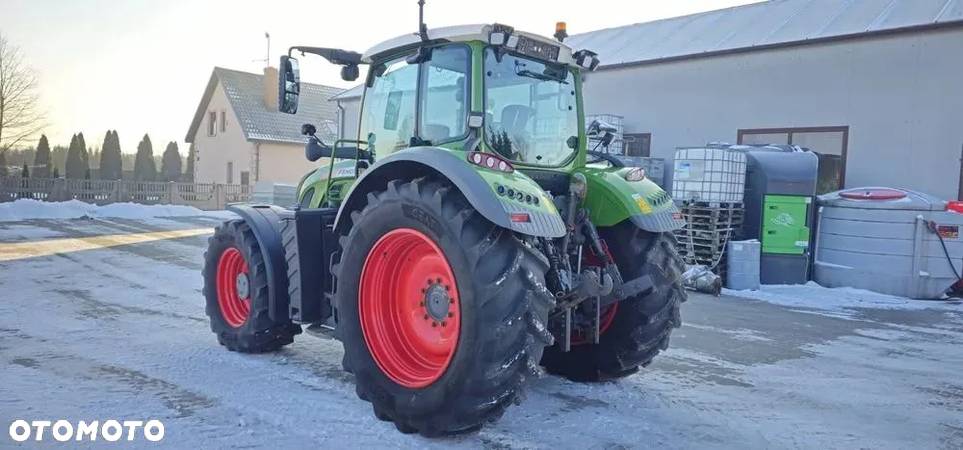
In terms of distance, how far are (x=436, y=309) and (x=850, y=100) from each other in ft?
39.0

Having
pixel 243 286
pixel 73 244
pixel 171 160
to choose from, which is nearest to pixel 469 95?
pixel 243 286

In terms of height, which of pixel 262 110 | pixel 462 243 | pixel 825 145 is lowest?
pixel 462 243

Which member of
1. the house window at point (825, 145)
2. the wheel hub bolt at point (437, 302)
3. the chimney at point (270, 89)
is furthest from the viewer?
the chimney at point (270, 89)

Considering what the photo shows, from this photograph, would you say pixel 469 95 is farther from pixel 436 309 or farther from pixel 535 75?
pixel 436 309

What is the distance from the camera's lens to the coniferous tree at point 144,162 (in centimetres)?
3772

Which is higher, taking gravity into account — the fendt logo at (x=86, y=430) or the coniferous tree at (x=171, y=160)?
the coniferous tree at (x=171, y=160)

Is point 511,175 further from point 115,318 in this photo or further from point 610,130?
point 115,318

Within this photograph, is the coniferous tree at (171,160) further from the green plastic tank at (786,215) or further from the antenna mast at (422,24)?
the antenna mast at (422,24)

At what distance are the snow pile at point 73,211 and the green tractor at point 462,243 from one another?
17.5 meters

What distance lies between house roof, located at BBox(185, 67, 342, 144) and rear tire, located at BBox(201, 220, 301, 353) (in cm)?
2483

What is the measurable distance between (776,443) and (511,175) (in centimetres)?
216

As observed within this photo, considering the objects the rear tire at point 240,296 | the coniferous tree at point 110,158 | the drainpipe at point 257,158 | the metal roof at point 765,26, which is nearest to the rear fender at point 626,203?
the rear tire at point 240,296

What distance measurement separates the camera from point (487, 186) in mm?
3748

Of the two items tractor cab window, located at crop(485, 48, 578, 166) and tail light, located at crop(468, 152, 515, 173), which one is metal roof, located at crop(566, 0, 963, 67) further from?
tail light, located at crop(468, 152, 515, 173)
